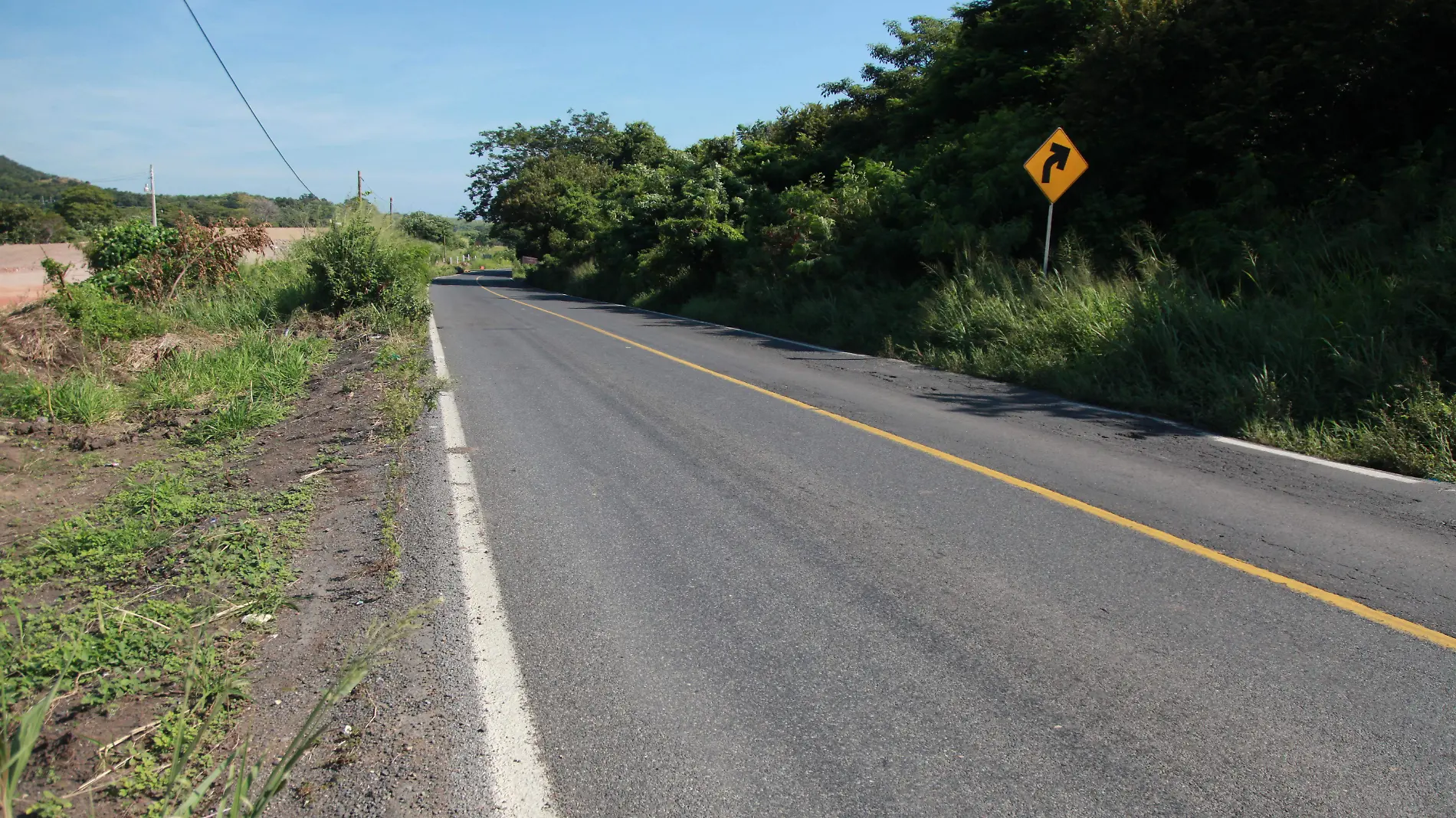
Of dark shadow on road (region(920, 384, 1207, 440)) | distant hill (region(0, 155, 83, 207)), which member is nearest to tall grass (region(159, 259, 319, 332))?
dark shadow on road (region(920, 384, 1207, 440))

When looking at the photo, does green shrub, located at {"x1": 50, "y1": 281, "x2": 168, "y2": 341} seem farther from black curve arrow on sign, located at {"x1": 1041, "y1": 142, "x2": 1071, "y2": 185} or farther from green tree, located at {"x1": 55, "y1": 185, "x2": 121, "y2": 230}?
green tree, located at {"x1": 55, "y1": 185, "x2": 121, "y2": 230}

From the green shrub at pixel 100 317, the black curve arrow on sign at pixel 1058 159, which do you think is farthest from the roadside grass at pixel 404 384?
the black curve arrow on sign at pixel 1058 159

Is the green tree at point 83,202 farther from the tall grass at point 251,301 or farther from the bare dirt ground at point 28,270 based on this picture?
the tall grass at point 251,301

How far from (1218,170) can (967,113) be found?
9.27m

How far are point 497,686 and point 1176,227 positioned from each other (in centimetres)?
1352

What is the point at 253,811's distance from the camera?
2477mm

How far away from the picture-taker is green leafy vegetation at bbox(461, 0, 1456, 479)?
9.27 m

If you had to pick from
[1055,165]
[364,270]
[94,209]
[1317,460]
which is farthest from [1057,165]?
[94,209]

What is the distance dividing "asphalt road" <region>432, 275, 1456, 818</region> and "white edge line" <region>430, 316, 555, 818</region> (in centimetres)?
7

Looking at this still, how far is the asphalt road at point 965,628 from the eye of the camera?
313cm

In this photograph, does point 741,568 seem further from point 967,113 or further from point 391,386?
point 967,113

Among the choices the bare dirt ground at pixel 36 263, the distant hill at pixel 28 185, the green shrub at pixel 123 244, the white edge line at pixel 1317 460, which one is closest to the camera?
the white edge line at pixel 1317 460

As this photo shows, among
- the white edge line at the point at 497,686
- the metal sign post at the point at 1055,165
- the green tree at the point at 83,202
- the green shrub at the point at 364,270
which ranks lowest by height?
the white edge line at the point at 497,686

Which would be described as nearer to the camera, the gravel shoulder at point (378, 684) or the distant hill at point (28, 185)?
the gravel shoulder at point (378, 684)
